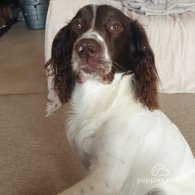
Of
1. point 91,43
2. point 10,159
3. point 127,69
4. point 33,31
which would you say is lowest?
point 33,31

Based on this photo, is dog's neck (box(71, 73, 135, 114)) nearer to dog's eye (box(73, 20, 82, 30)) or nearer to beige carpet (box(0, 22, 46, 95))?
dog's eye (box(73, 20, 82, 30))

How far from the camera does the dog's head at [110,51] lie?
50.0 inches

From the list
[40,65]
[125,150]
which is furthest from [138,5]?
[125,150]

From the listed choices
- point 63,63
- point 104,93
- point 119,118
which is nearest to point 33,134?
point 63,63

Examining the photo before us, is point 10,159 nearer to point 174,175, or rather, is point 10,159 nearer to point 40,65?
point 174,175

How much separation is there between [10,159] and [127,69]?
1.01 metres

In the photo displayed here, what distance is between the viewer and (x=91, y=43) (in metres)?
1.22

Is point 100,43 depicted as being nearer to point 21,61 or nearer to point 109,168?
point 109,168

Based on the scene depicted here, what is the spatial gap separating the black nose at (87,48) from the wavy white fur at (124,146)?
15cm

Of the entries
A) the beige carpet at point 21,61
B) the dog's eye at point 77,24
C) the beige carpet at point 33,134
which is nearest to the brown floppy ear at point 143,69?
the dog's eye at point 77,24

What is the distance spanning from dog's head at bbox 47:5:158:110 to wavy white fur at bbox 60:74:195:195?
0.04 meters

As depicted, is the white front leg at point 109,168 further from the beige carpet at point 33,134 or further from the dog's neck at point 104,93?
the beige carpet at point 33,134

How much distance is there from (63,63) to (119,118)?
0.41m

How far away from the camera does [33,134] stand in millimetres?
2367
